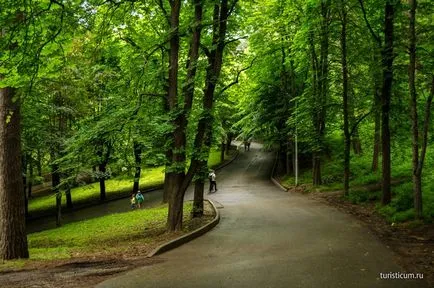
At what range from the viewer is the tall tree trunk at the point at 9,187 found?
36.2 ft

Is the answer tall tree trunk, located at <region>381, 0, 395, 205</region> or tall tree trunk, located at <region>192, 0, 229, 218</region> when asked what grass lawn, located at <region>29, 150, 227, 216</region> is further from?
tall tree trunk, located at <region>381, 0, 395, 205</region>

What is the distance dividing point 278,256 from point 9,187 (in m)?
7.36

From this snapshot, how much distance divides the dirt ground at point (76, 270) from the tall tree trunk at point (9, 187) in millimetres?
1042

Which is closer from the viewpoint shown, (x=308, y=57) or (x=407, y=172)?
(x=407, y=172)

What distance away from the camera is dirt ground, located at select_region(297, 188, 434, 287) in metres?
8.75

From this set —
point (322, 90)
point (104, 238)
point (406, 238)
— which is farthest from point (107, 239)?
point (322, 90)

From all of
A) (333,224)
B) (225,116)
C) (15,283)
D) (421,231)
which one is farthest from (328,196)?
(225,116)

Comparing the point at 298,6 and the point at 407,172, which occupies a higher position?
the point at 298,6

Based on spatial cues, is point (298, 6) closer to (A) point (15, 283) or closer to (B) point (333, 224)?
(B) point (333, 224)

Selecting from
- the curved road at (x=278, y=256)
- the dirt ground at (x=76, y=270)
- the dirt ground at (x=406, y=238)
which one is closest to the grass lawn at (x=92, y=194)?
the curved road at (x=278, y=256)

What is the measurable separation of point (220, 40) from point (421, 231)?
9.12 meters

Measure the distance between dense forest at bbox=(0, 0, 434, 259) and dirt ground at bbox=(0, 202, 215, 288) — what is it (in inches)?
89.4

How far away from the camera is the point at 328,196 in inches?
870

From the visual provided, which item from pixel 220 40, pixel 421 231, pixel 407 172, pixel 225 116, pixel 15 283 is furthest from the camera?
pixel 225 116
